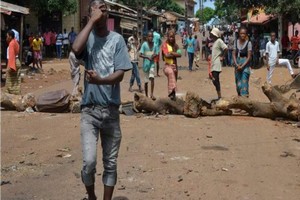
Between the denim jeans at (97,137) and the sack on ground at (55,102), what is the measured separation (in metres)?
5.51

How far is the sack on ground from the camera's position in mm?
9594

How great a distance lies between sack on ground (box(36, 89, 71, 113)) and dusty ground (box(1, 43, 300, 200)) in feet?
0.55

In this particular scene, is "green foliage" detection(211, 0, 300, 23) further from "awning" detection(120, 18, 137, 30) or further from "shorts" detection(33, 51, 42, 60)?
"awning" detection(120, 18, 137, 30)

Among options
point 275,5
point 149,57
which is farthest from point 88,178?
point 275,5

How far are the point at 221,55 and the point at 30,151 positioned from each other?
503cm

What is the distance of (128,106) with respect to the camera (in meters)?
9.70

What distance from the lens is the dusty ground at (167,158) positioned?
16.7 feet

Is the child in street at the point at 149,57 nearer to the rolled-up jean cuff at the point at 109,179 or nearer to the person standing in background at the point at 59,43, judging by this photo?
the rolled-up jean cuff at the point at 109,179

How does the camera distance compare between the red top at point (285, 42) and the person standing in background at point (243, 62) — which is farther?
the red top at point (285, 42)

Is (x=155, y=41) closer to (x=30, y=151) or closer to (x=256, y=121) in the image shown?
(x=256, y=121)

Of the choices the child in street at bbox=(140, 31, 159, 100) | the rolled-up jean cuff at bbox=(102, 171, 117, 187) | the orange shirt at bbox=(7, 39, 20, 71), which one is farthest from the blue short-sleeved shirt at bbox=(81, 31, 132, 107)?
the orange shirt at bbox=(7, 39, 20, 71)

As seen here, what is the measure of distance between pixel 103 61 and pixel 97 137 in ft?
2.08

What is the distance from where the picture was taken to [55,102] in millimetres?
9586

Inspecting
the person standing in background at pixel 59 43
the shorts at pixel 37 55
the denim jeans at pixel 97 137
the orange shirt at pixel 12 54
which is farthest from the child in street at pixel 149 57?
the person standing in background at pixel 59 43
